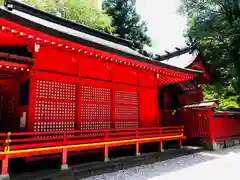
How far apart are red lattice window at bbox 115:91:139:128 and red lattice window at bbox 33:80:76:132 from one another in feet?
6.66

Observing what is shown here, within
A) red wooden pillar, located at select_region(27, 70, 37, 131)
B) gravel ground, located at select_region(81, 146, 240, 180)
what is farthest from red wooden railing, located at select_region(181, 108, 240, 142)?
red wooden pillar, located at select_region(27, 70, 37, 131)

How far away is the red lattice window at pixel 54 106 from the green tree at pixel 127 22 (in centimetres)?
2309

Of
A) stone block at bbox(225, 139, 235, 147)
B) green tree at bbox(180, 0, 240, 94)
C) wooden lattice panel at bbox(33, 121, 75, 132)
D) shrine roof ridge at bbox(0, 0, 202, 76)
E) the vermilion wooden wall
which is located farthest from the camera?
green tree at bbox(180, 0, 240, 94)

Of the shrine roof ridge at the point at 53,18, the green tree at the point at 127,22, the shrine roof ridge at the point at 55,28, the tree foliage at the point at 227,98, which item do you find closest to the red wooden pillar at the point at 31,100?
the shrine roof ridge at the point at 55,28

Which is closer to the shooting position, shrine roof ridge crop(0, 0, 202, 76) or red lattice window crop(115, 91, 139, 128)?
shrine roof ridge crop(0, 0, 202, 76)

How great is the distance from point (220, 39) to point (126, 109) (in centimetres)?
1241

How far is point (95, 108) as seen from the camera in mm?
7664

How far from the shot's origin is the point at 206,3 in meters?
18.5

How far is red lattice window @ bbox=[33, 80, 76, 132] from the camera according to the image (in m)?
6.27

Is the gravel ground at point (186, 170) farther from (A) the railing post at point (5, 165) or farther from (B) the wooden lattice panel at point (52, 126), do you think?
(A) the railing post at point (5, 165)

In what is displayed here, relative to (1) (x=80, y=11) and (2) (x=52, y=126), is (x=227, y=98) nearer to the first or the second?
(2) (x=52, y=126)

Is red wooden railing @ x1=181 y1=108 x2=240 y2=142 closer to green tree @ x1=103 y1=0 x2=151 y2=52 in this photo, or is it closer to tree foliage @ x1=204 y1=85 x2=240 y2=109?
tree foliage @ x1=204 y1=85 x2=240 y2=109

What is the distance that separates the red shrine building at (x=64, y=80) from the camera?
525 centimetres

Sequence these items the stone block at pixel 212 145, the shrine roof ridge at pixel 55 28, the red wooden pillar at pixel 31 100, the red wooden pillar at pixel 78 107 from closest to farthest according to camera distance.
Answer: the shrine roof ridge at pixel 55 28 < the red wooden pillar at pixel 31 100 < the red wooden pillar at pixel 78 107 < the stone block at pixel 212 145
